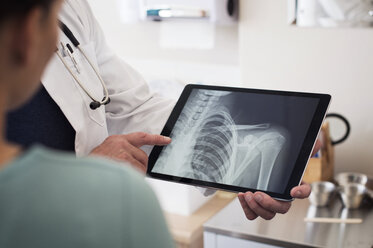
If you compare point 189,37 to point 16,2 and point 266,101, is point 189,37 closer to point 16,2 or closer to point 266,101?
point 266,101

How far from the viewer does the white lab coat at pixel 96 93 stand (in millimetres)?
962

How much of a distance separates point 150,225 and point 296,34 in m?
1.44

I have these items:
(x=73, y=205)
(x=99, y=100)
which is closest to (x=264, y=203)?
(x=99, y=100)

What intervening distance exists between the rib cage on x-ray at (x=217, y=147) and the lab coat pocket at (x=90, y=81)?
159mm

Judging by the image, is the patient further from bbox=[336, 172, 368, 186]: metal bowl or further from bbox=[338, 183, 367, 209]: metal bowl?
bbox=[336, 172, 368, 186]: metal bowl

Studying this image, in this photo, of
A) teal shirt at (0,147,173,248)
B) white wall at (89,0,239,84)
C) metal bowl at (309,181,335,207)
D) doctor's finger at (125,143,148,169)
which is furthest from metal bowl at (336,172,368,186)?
teal shirt at (0,147,173,248)

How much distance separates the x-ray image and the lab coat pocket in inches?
6.2

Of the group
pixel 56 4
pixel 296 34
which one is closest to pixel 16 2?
pixel 56 4

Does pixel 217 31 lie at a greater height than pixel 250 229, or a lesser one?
greater

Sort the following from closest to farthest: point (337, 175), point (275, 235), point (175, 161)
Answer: point (175, 161)
point (275, 235)
point (337, 175)

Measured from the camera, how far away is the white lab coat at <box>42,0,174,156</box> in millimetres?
962

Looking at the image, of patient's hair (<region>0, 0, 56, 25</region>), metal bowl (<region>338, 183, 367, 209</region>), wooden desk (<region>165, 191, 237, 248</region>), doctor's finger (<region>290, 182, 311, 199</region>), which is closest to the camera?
patient's hair (<region>0, 0, 56, 25</region>)

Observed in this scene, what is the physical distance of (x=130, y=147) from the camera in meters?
0.98

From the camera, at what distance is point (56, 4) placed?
410mm
